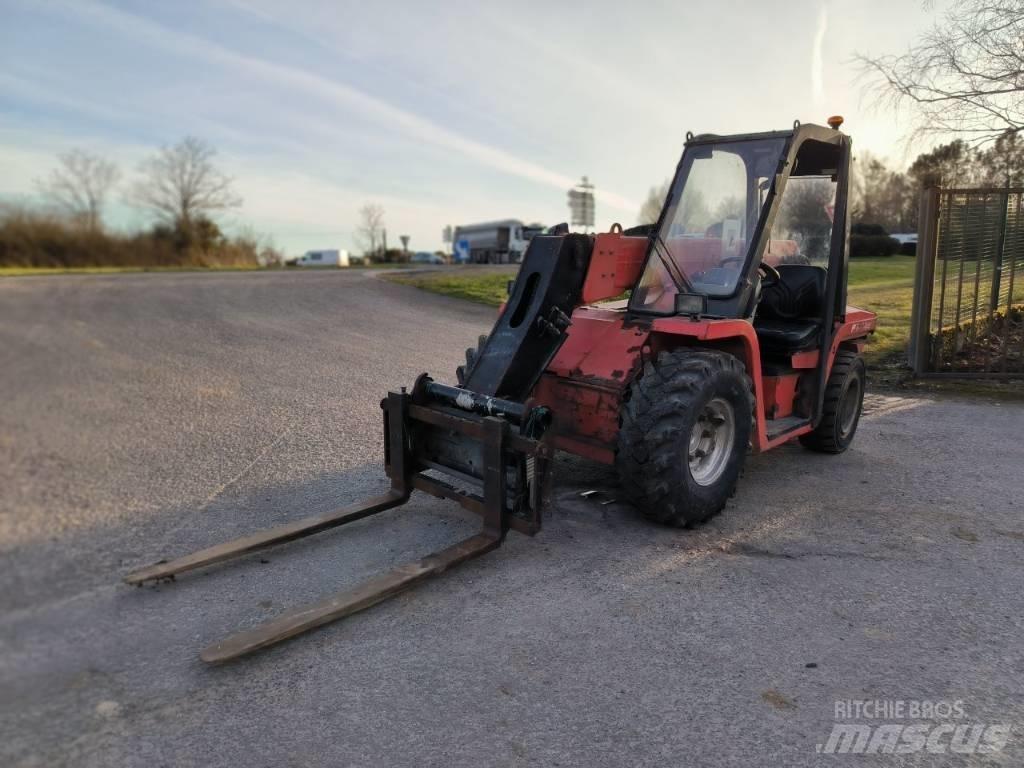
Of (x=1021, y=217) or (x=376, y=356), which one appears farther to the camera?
(x=376, y=356)

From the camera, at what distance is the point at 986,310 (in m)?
10.5

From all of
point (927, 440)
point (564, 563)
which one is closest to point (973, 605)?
point (564, 563)

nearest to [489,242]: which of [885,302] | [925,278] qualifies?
[885,302]

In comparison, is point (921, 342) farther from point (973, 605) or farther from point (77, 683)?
point (77, 683)

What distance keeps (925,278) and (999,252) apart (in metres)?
1.06

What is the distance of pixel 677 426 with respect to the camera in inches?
173

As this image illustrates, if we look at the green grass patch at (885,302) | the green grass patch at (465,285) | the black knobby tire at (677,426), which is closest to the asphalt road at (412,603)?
the black knobby tire at (677,426)

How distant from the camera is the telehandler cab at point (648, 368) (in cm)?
419

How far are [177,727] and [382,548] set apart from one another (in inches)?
69.4

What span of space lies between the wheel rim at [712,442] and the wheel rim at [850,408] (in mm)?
2330

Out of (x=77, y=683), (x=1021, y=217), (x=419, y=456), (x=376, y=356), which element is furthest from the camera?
(x=376, y=356)

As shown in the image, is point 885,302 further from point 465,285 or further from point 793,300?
point 793,300

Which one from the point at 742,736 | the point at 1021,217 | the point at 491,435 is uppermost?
the point at 1021,217

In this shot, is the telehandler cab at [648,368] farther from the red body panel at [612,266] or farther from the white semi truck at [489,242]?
the white semi truck at [489,242]
